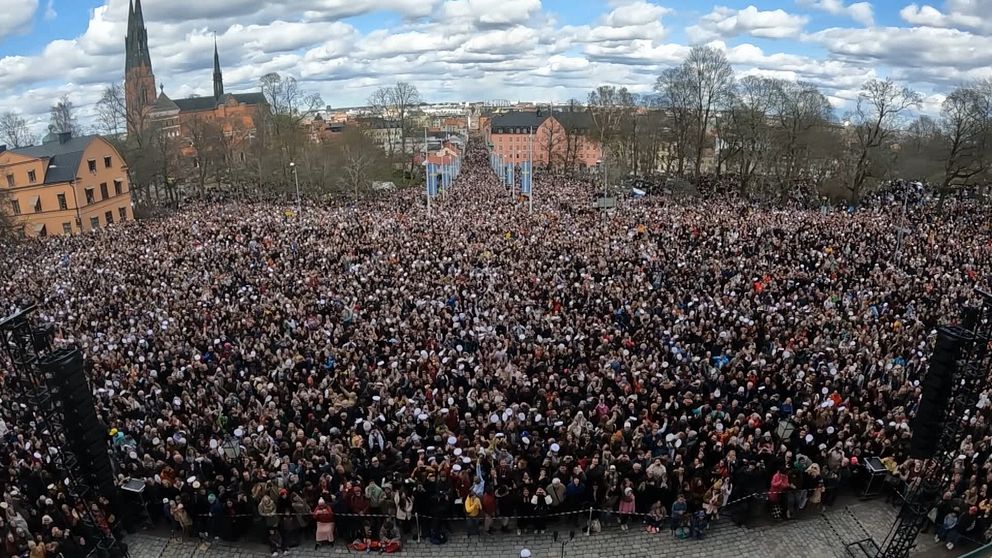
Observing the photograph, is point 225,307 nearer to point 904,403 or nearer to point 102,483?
point 102,483

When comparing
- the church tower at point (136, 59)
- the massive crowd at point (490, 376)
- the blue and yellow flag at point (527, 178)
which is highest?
the church tower at point (136, 59)

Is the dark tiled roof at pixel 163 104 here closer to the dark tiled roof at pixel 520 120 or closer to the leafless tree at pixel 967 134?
the dark tiled roof at pixel 520 120

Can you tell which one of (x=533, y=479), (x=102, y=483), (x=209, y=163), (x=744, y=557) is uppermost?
(x=209, y=163)

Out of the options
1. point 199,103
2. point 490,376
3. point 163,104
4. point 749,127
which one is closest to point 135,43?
point 163,104

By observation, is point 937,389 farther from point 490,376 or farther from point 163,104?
point 163,104

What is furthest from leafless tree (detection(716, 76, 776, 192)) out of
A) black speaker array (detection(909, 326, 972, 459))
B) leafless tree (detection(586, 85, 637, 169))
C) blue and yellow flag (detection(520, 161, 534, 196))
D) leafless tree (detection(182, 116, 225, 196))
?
leafless tree (detection(182, 116, 225, 196))

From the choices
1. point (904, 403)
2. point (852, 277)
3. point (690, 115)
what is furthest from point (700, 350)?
point (690, 115)

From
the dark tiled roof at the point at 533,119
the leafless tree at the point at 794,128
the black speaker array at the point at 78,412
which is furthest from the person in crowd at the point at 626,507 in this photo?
the dark tiled roof at the point at 533,119
